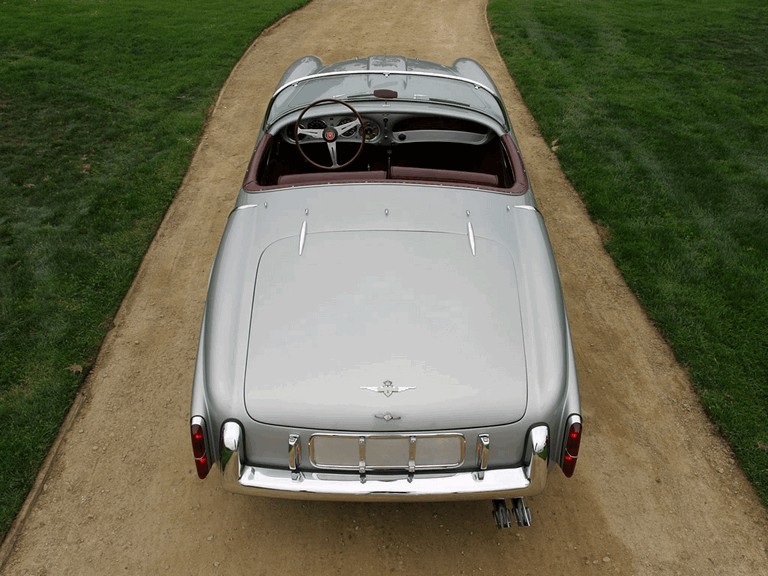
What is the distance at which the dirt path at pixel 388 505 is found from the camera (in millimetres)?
3461

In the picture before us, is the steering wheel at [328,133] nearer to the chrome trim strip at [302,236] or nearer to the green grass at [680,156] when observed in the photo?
the chrome trim strip at [302,236]

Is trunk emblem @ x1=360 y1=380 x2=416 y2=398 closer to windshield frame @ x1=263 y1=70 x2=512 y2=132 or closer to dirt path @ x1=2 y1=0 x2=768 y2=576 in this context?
dirt path @ x1=2 y1=0 x2=768 y2=576

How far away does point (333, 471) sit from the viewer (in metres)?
3.01

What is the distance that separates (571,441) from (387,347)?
1.07 meters

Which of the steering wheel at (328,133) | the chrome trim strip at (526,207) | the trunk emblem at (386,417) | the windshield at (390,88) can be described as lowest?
the trunk emblem at (386,417)

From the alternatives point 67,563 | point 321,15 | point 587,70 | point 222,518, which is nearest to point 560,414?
point 222,518

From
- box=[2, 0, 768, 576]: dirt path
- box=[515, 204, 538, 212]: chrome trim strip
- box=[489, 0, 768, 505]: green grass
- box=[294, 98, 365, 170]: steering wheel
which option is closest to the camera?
box=[2, 0, 768, 576]: dirt path

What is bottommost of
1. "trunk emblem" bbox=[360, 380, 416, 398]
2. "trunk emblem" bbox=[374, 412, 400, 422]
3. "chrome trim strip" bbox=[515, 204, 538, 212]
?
"trunk emblem" bbox=[374, 412, 400, 422]

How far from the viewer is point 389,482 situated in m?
2.98

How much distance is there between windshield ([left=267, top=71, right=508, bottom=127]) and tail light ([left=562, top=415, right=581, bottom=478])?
100 inches

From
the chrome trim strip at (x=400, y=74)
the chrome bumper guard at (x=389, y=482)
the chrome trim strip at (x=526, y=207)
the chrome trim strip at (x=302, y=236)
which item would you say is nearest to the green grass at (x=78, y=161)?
the chrome bumper guard at (x=389, y=482)

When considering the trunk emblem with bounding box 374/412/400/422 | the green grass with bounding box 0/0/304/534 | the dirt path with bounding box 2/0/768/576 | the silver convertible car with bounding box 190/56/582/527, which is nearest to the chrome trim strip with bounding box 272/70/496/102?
the silver convertible car with bounding box 190/56/582/527

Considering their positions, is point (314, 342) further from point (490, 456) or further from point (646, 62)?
point (646, 62)

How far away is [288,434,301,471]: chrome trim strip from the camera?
2900 mm
